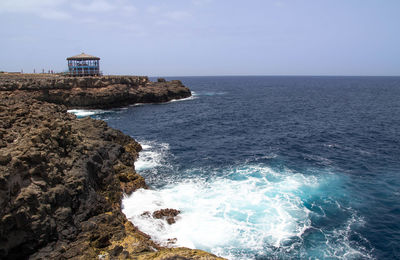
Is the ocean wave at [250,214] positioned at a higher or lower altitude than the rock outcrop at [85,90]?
lower

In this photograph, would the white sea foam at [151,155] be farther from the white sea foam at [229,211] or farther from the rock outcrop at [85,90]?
the rock outcrop at [85,90]

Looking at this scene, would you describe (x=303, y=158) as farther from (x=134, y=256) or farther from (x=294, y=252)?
(x=134, y=256)

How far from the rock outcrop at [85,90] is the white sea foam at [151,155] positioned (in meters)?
36.0

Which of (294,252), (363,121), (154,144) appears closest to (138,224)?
(294,252)

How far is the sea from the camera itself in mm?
16438

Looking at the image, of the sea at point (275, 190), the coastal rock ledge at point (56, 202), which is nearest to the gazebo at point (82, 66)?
the sea at point (275, 190)

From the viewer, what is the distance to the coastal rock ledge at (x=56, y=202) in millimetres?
12164

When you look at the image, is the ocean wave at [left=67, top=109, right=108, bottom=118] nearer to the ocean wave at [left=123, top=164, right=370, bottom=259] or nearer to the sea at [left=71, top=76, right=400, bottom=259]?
the sea at [left=71, top=76, right=400, bottom=259]

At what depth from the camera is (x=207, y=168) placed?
28.2 meters

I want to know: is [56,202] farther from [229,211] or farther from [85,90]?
[85,90]

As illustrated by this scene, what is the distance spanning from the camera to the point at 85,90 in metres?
66.4

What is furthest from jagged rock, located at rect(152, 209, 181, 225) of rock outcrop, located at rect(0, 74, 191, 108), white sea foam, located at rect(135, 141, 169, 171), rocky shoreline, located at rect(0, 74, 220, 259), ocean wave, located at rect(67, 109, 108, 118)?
rock outcrop, located at rect(0, 74, 191, 108)

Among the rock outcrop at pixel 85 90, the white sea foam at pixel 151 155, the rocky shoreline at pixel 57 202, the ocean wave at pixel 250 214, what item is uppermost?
the rock outcrop at pixel 85 90

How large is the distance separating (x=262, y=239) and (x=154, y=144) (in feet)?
76.7
